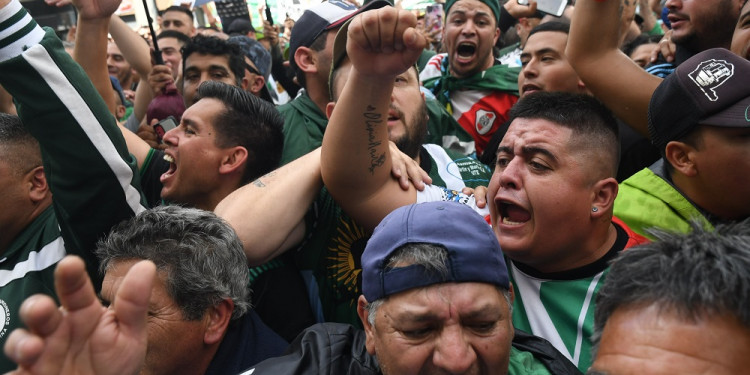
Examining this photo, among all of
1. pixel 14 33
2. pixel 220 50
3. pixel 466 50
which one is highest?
pixel 14 33

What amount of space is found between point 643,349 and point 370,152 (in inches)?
44.6

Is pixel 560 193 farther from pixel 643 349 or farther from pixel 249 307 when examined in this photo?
pixel 249 307

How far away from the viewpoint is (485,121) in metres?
4.35

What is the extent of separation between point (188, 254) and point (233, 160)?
917 mm

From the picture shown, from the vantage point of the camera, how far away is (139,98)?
189 inches

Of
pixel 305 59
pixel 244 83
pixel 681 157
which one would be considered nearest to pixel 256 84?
pixel 244 83

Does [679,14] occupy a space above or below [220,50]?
above

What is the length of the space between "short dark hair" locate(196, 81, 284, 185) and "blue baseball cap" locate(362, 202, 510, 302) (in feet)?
4.35

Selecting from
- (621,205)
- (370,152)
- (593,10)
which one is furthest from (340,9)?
(621,205)

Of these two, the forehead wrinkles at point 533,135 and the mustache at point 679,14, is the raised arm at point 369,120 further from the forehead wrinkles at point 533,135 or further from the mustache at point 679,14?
the mustache at point 679,14

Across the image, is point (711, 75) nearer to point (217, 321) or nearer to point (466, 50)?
point (217, 321)

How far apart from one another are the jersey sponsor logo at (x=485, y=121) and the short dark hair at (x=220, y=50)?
1.62 meters

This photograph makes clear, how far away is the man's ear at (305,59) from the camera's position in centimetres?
358

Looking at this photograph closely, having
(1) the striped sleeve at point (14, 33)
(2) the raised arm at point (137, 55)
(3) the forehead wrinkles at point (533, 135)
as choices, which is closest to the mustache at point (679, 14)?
(3) the forehead wrinkles at point (533, 135)
